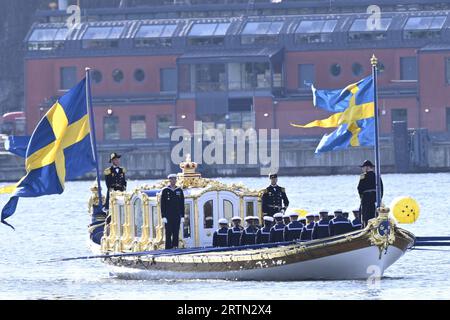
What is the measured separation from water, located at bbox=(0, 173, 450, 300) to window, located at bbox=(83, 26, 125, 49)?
137 feet

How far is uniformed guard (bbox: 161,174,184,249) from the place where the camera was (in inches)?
1991

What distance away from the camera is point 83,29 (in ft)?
461

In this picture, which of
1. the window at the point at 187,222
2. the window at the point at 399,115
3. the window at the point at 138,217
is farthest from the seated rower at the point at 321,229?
the window at the point at 399,115

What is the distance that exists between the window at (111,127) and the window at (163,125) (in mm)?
2713

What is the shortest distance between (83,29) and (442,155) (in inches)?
1180

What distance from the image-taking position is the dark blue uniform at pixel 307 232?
161 ft

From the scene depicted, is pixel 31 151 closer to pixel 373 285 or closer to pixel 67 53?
pixel 373 285

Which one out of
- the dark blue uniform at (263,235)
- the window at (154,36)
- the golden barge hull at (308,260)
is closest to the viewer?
the golden barge hull at (308,260)

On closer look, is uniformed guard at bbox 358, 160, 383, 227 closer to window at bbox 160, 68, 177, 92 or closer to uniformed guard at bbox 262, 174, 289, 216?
uniformed guard at bbox 262, 174, 289, 216

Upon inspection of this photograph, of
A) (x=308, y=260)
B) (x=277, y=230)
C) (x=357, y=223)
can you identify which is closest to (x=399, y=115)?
(x=277, y=230)

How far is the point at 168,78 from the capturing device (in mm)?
138625

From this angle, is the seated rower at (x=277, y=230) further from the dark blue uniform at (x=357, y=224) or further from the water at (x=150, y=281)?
the dark blue uniform at (x=357, y=224)
